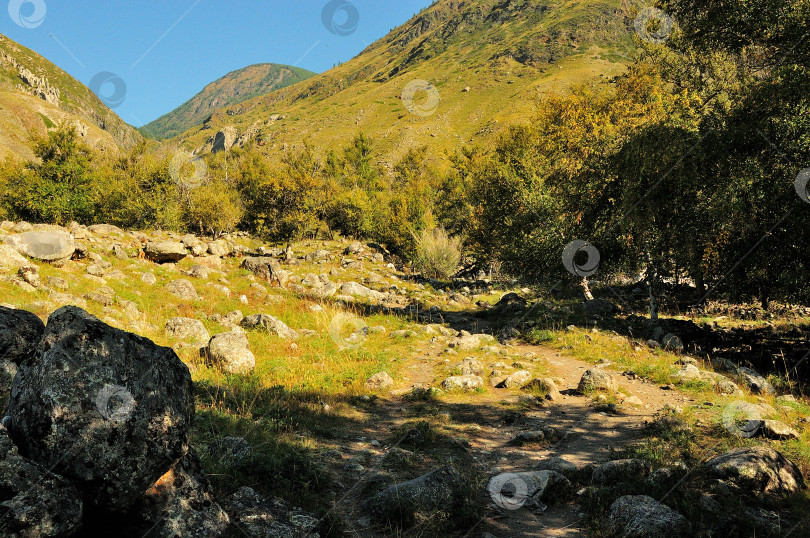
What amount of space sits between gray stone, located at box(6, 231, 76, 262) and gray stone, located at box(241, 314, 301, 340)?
337 inches

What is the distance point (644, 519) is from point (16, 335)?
7214 millimetres

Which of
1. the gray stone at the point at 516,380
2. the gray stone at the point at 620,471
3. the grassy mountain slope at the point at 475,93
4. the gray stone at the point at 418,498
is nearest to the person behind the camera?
the gray stone at the point at 418,498

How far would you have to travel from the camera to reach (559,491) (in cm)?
545

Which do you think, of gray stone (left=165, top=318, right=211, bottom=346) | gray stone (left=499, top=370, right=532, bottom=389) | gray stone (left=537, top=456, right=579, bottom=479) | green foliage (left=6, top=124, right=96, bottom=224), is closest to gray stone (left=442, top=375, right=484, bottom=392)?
gray stone (left=499, top=370, right=532, bottom=389)

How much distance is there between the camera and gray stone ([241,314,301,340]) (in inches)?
549

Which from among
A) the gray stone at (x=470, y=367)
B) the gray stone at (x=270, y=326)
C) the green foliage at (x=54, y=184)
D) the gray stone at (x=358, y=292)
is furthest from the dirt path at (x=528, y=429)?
the green foliage at (x=54, y=184)

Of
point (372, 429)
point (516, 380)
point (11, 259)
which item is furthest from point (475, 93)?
point (372, 429)

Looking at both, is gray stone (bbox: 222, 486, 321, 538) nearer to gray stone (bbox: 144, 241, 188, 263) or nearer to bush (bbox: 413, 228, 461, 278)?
gray stone (bbox: 144, 241, 188, 263)

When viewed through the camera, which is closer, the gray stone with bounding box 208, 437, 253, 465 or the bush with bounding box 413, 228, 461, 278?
the gray stone with bounding box 208, 437, 253, 465

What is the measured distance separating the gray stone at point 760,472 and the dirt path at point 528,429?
1.68 m

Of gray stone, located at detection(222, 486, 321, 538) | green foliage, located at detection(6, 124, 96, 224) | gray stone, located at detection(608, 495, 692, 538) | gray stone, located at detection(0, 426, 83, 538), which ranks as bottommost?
gray stone, located at detection(608, 495, 692, 538)

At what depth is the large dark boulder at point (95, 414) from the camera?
2855mm

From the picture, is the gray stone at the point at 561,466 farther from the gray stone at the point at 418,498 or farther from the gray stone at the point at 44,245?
the gray stone at the point at 44,245

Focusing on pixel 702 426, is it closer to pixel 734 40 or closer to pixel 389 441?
pixel 389 441
